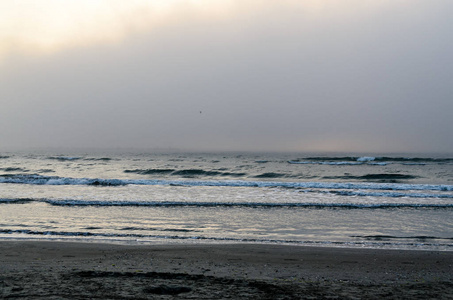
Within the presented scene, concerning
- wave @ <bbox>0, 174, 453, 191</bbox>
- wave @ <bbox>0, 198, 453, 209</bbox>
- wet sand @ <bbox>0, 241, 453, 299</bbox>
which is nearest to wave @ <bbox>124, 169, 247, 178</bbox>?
wave @ <bbox>0, 174, 453, 191</bbox>

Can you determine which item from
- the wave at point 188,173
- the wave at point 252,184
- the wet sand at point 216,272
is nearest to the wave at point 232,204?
the wet sand at point 216,272

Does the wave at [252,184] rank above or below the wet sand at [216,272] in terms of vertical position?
below

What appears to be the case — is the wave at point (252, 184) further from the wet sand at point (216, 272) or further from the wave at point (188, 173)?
the wet sand at point (216, 272)

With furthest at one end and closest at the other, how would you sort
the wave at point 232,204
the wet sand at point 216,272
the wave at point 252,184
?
the wave at point 252,184, the wave at point 232,204, the wet sand at point 216,272

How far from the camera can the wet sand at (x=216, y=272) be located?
17.1 ft

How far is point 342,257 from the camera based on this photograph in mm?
7941

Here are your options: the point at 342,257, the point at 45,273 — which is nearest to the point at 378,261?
the point at 342,257

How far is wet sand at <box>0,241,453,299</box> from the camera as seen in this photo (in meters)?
5.21

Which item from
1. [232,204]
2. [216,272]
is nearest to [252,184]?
[232,204]

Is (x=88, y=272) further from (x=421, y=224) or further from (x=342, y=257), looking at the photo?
(x=421, y=224)

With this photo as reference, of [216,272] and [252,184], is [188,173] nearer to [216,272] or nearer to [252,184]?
[252,184]

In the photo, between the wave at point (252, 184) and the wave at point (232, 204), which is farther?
the wave at point (252, 184)

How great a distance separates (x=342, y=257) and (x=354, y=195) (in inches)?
559

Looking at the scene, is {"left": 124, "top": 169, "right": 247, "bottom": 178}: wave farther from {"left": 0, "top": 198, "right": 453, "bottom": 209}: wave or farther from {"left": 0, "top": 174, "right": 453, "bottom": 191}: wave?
{"left": 0, "top": 198, "right": 453, "bottom": 209}: wave
